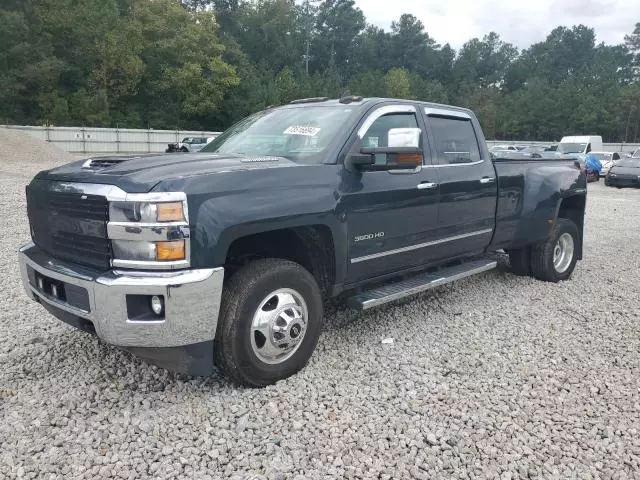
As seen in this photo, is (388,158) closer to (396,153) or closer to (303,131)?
(396,153)

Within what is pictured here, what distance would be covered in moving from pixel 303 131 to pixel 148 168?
53.2 inches

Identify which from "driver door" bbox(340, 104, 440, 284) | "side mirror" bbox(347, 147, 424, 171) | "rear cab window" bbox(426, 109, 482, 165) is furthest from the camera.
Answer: "rear cab window" bbox(426, 109, 482, 165)

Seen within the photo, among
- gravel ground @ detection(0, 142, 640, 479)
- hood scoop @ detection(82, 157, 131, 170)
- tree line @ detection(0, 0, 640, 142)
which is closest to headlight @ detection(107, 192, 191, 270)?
hood scoop @ detection(82, 157, 131, 170)

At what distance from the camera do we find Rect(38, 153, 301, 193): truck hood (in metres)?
2.90

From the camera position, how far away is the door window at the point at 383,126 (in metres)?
4.00

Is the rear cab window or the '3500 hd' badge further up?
the rear cab window

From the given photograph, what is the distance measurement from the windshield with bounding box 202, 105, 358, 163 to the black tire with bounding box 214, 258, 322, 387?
86 centimetres

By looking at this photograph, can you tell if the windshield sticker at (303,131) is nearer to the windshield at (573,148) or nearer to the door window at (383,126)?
the door window at (383,126)

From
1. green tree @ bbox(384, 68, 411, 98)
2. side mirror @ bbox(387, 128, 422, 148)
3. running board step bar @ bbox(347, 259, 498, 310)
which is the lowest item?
running board step bar @ bbox(347, 259, 498, 310)

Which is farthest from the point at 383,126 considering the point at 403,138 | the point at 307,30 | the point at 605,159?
the point at 307,30

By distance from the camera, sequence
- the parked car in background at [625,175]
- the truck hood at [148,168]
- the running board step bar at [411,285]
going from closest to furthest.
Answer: the truck hood at [148,168] → the running board step bar at [411,285] → the parked car in background at [625,175]

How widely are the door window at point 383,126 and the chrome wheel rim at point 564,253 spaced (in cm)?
288

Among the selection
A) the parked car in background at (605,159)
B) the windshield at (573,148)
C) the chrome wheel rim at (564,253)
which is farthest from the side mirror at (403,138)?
the windshield at (573,148)

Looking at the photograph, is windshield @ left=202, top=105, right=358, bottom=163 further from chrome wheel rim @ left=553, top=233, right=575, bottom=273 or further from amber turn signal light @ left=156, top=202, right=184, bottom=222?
chrome wheel rim @ left=553, top=233, right=575, bottom=273
